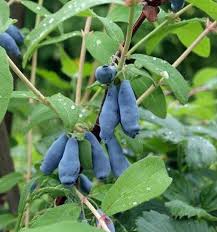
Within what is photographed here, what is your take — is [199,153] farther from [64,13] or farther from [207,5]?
[64,13]

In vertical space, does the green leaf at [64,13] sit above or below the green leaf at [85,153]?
above

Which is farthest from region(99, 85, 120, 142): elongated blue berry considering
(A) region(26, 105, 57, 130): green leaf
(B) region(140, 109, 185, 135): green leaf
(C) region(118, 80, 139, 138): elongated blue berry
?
(B) region(140, 109, 185, 135): green leaf

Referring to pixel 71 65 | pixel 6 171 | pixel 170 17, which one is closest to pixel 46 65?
pixel 71 65

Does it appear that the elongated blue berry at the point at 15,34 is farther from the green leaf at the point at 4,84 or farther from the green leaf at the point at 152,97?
the green leaf at the point at 4,84

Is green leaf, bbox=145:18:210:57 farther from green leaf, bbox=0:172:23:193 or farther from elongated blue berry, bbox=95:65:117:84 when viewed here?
green leaf, bbox=0:172:23:193

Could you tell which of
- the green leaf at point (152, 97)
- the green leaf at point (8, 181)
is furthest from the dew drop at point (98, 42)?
the green leaf at point (8, 181)

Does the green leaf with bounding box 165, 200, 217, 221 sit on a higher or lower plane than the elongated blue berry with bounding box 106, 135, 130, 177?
lower

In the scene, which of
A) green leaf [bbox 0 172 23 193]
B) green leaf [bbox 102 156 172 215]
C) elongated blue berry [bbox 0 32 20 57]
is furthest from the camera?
green leaf [bbox 0 172 23 193]
